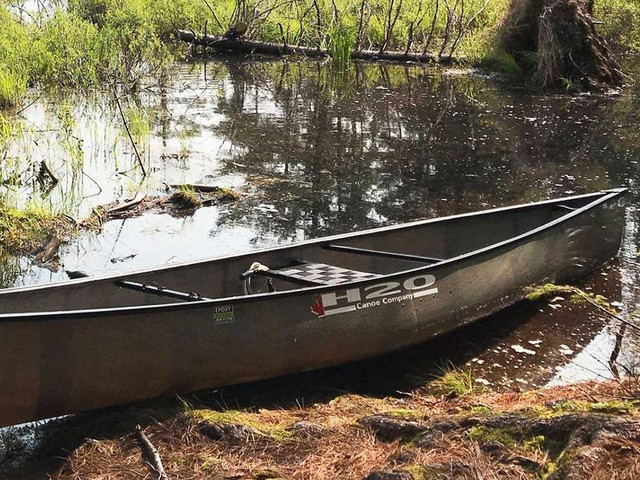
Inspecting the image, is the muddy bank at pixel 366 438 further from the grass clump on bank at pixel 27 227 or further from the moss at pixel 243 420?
the grass clump on bank at pixel 27 227

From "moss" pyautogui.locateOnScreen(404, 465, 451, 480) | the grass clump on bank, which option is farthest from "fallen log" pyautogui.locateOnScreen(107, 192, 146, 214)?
"moss" pyautogui.locateOnScreen(404, 465, 451, 480)

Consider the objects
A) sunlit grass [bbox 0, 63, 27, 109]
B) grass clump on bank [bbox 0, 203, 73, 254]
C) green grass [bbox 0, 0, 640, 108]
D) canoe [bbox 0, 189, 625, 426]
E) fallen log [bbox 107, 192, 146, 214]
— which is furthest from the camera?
green grass [bbox 0, 0, 640, 108]

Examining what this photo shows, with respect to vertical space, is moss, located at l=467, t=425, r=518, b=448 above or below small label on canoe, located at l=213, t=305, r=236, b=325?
below

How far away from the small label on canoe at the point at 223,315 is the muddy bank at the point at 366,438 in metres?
0.46

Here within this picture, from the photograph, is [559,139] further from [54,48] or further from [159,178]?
[54,48]

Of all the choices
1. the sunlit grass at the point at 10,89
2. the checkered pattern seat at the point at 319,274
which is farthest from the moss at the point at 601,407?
the sunlit grass at the point at 10,89

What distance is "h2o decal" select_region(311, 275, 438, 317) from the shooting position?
4.91 meters

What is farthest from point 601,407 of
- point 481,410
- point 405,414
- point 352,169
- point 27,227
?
point 352,169

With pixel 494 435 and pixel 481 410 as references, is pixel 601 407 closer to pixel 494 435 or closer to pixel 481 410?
pixel 494 435

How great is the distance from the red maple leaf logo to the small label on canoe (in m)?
0.54

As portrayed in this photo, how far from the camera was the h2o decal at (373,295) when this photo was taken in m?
4.91

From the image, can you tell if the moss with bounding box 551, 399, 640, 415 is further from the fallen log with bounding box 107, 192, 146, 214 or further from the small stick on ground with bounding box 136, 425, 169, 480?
the fallen log with bounding box 107, 192, 146, 214

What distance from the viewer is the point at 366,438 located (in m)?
3.91

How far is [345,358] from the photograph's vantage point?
5.14m
